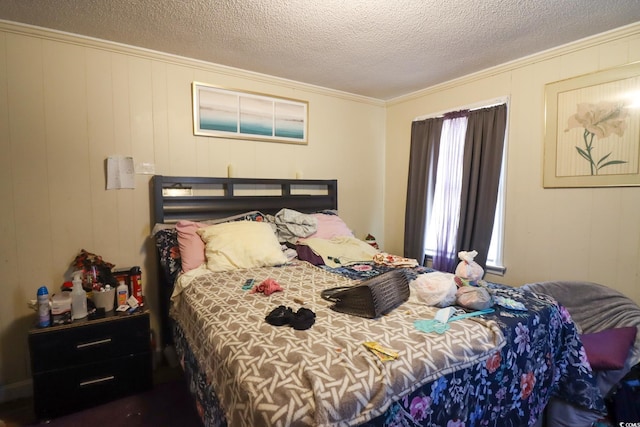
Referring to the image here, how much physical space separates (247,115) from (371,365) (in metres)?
2.43

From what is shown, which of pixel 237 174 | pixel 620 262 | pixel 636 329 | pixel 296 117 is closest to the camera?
pixel 636 329

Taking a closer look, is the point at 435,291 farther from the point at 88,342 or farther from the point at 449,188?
the point at 88,342

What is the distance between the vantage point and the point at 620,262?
6.75ft

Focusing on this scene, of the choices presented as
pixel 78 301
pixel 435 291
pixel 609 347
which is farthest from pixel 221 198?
pixel 609 347

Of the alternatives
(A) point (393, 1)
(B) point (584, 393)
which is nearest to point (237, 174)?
(A) point (393, 1)

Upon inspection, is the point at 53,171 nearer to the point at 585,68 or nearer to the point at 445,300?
the point at 445,300

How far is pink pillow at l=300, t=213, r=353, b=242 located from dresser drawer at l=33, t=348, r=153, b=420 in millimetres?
1515

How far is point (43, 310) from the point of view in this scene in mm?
1767

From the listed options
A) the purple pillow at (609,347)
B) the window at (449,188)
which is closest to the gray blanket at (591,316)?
the purple pillow at (609,347)

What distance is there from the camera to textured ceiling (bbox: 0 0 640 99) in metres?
1.79

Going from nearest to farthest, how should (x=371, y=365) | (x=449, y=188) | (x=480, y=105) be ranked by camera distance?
1. (x=371, y=365)
2. (x=480, y=105)
3. (x=449, y=188)

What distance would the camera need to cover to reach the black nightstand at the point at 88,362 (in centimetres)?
172

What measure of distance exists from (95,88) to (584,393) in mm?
3471

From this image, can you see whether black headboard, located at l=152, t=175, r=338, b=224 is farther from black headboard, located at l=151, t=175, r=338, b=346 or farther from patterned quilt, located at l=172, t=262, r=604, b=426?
patterned quilt, located at l=172, t=262, r=604, b=426
